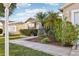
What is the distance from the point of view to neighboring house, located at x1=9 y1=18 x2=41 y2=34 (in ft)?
7.42

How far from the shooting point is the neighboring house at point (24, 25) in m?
2.26

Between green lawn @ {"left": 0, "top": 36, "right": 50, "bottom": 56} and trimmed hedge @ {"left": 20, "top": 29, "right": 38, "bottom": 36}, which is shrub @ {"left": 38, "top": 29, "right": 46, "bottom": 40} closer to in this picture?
trimmed hedge @ {"left": 20, "top": 29, "right": 38, "bottom": 36}

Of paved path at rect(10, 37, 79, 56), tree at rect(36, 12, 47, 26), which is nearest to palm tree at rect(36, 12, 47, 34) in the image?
tree at rect(36, 12, 47, 26)

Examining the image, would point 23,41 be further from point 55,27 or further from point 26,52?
point 55,27

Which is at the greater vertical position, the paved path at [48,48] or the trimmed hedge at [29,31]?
the trimmed hedge at [29,31]

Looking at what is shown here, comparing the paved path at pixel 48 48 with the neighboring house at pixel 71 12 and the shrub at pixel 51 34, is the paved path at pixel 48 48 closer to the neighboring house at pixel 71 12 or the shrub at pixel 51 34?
the shrub at pixel 51 34

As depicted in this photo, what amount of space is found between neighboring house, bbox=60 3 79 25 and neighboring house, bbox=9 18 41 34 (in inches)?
12.4

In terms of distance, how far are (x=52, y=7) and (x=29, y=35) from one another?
0.40 meters

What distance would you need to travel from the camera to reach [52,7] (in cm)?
226

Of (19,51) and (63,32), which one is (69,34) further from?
(19,51)

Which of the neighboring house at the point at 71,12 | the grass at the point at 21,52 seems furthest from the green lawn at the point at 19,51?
the neighboring house at the point at 71,12

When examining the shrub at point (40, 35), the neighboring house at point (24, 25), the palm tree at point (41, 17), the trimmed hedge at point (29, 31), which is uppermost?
the palm tree at point (41, 17)

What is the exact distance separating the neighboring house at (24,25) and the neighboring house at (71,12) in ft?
1.03

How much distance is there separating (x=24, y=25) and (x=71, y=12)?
1.76 ft
